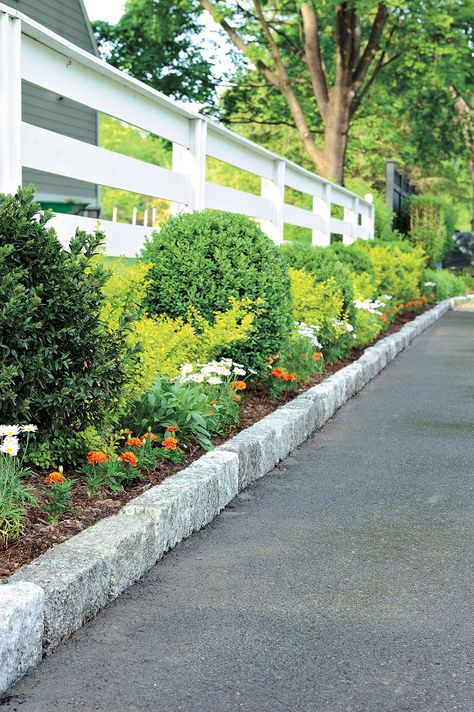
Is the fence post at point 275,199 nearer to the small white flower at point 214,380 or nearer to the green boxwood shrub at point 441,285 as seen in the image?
the small white flower at point 214,380

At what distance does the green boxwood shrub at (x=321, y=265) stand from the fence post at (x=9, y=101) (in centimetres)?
472

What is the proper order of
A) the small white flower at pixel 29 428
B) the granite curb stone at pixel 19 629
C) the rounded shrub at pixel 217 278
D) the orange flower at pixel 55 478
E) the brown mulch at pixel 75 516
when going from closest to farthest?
the granite curb stone at pixel 19 629 < the brown mulch at pixel 75 516 < the small white flower at pixel 29 428 < the orange flower at pixel 55 478 < the rounded shrub at pixel 217 278

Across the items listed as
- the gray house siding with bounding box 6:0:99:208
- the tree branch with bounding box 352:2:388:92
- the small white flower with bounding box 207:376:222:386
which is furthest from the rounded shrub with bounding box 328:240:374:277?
the tree branch with bounding box 352:2:388:92

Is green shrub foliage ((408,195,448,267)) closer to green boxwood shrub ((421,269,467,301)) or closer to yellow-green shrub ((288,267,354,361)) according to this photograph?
green boxwood shrub ((421,269,467,301))

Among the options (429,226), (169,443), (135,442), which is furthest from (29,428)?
(429,226)

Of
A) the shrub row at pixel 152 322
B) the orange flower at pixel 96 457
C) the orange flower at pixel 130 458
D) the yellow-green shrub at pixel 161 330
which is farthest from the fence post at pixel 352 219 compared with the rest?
the orange flower at pixel 96 457

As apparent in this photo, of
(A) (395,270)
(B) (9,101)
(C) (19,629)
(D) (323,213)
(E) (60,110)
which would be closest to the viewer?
(C) (19,629)

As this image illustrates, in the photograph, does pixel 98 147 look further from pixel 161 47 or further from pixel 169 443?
pixel 161 47

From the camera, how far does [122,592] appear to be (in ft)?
11.4

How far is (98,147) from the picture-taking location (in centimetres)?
643

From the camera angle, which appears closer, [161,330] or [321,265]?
[161,330]

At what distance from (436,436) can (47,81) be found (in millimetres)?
3402

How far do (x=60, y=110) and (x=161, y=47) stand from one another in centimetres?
979

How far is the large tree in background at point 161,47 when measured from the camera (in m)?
25.3
